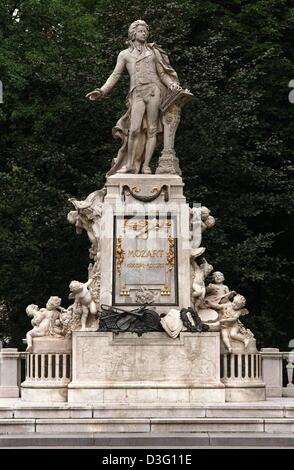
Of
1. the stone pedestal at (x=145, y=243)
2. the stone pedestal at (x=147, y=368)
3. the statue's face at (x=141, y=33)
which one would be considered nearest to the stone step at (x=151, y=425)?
the stone pedestal at (x=147, y=368)

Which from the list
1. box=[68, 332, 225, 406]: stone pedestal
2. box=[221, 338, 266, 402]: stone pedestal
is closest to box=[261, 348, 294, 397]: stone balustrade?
box=[221, 338, 266, 402]: stone pedestal

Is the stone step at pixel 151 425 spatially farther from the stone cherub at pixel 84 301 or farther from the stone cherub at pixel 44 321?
the stone cherub at pixel 44 321

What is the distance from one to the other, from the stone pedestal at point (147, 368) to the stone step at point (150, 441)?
2112 millimetres

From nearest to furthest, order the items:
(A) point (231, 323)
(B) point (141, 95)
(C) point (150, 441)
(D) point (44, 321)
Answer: (C) point (150, 441)
(A) point (231, 323)
(D) point (44, 321)
(B) point (141, 95)

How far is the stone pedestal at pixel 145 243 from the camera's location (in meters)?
29.6

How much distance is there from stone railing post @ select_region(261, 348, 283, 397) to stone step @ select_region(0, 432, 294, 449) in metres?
4.75

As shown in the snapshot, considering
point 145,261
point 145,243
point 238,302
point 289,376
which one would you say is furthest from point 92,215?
point 289,376

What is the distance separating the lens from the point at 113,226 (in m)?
29.8

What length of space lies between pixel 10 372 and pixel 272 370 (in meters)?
4.78

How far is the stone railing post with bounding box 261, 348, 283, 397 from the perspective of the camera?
31.4m

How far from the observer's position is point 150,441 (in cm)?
→ 2614

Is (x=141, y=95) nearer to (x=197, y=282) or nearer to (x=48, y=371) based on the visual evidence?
(x=197, y=282)
